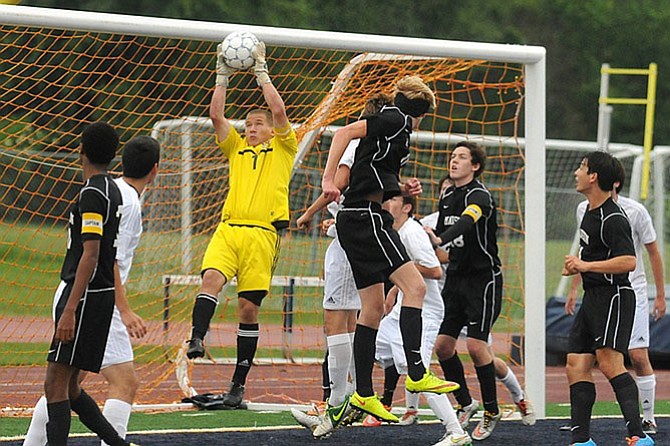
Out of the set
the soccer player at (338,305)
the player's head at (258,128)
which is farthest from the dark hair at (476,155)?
the player's head at (258,128)

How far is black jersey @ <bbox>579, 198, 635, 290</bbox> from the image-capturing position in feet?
24.0

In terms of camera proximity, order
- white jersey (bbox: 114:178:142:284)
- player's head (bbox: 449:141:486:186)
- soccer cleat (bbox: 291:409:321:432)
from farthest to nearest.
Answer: player's head (bbox: 449:141:486:186), soccer cleat (bbox: 291:409:321:432), white jersey (bbox: 114:178:142:284)

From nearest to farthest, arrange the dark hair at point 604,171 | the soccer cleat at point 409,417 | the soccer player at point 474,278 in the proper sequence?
the dark hair at point 604,171
the soccer player at point 474,278
the soccer cleat at point 409,417

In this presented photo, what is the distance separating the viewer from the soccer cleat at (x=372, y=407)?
7.21 metres

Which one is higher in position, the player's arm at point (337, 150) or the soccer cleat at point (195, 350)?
the player's arm at point (337, 150)

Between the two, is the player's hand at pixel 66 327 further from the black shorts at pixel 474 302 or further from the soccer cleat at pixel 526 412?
the soccer cleat at pixel 526 412

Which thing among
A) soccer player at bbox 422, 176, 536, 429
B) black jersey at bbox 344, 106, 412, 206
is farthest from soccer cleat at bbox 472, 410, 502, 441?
black jersey at bbox 344, 106, 412, 206

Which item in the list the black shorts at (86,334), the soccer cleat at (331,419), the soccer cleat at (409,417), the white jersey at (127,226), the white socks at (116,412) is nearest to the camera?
the black shorts at (86,334)

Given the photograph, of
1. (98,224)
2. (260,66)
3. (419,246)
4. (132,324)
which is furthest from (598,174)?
(98,224)

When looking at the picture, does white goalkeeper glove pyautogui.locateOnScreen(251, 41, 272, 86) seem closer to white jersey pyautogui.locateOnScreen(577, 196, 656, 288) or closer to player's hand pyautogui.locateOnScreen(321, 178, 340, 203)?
player's hand pyautogui.locateOnScreen(321, 178, 340, 203)

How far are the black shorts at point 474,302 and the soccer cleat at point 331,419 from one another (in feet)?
4.17

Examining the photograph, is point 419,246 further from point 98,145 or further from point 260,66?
point 98,145

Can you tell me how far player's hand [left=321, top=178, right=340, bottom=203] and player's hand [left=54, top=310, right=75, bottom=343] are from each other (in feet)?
6.05

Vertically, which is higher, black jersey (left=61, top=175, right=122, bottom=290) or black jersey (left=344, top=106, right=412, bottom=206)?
black jersey (left=344, top=106, right=412, bottom=206)
